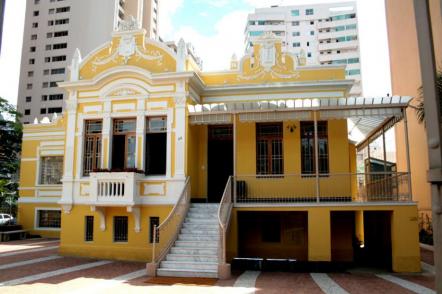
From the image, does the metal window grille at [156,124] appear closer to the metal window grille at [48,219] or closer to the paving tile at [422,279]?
the paving tile at [422,279]

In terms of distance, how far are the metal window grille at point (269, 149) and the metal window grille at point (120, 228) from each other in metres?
5.29

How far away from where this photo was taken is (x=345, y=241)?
44.8 ft

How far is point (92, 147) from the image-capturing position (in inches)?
565

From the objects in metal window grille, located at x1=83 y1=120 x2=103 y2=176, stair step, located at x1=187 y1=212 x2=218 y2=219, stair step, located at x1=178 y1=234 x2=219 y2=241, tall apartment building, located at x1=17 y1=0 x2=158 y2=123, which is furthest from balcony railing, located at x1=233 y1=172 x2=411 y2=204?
tall apartment building, located at x1=17 y1=0 x2=158 y2=123

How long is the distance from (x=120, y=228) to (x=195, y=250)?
13.0 feet

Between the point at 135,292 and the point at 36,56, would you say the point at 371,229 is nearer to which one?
the point at 135,292

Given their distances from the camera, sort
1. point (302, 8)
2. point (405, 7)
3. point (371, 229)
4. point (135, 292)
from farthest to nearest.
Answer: point (302, 8), point (405, 7), point (371, 229), point (135, 292)

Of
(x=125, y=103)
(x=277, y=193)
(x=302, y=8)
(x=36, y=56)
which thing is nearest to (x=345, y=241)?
(x=277, y=193)

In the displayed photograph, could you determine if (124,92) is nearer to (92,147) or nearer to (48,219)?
(92,147)

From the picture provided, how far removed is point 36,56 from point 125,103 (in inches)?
2115

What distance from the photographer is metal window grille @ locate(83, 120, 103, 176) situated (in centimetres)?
1420

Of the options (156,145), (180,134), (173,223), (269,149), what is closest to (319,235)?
(269,149)

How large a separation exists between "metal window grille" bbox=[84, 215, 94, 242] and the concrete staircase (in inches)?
157

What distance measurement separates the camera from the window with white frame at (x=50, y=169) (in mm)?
20156
